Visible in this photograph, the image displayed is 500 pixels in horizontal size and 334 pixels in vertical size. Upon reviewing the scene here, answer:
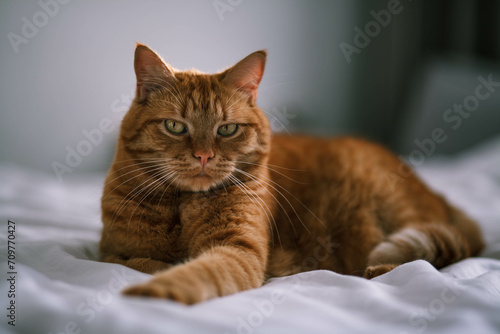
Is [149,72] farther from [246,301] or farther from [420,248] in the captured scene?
[420,248]

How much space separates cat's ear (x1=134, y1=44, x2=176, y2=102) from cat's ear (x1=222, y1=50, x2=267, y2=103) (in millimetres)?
262

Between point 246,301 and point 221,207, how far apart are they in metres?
0.53

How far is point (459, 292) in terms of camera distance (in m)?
1.31

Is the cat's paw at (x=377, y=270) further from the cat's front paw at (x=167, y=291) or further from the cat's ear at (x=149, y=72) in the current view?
the cat's ear at (x=149, y=72)

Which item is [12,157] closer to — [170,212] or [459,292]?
[170,212]

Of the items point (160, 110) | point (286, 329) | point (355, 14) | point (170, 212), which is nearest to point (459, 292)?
point (286, 329)

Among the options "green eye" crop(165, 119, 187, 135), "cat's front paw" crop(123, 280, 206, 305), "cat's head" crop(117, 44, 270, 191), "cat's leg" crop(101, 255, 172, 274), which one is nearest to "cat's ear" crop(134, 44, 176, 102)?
"cat's head" crop(117, 44, 270, 191)

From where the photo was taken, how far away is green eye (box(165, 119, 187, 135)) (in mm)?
1691

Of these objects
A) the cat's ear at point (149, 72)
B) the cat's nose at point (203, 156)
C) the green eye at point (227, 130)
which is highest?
the cat's ear at point (149, 72)

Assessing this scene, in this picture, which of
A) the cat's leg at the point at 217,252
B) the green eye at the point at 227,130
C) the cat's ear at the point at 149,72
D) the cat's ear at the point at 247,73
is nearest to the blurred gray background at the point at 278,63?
the cat's ear at the point at 149,72

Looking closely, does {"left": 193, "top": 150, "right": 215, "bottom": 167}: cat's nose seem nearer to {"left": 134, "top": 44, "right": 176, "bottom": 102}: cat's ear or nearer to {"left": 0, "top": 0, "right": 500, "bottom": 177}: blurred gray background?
{"left": 134, "top": 44, "right": 176, "bottom": 102}: cat's ear

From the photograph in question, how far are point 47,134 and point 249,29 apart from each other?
247 cm

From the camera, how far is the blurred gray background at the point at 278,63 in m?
3.29

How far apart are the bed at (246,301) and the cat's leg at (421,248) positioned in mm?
88
